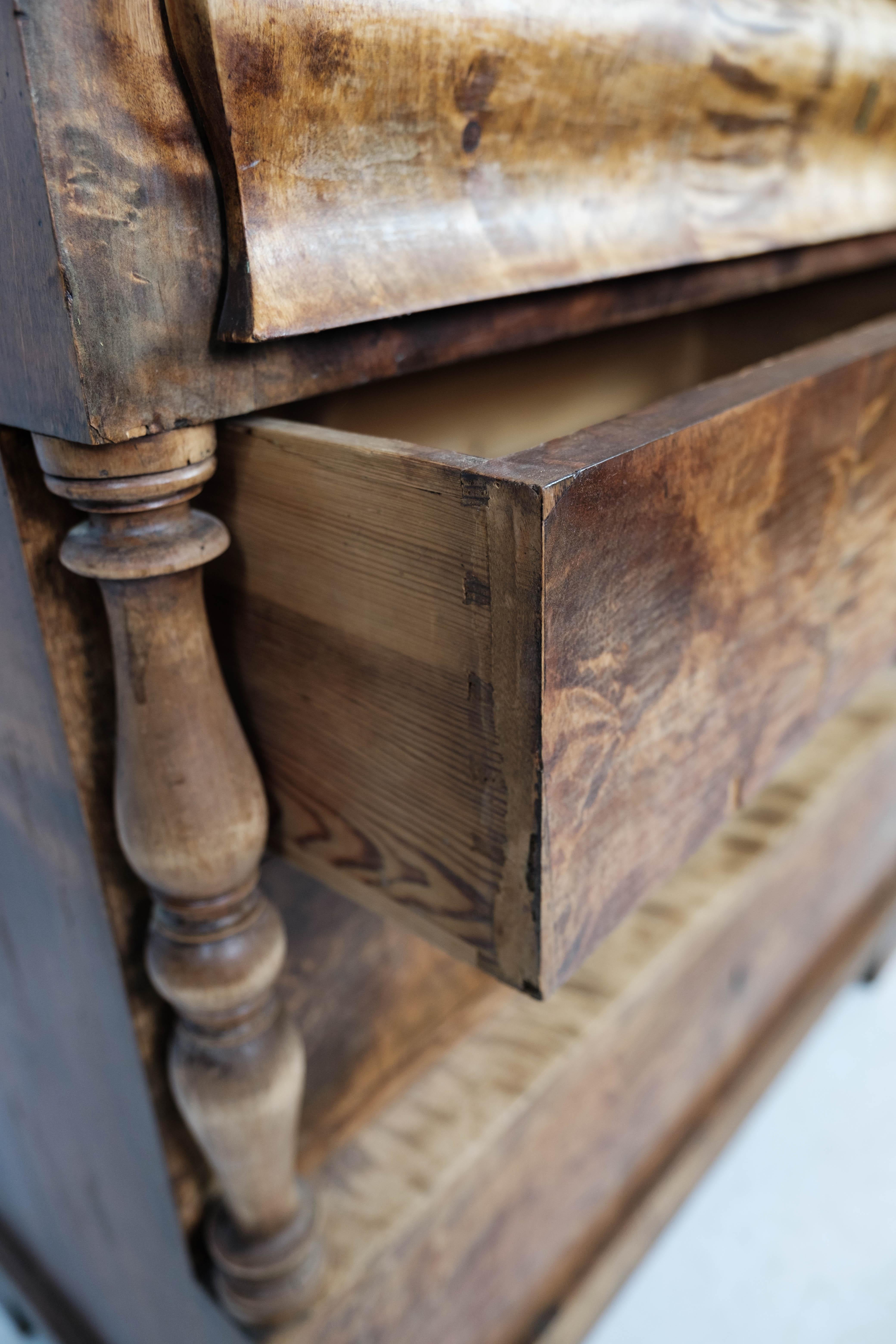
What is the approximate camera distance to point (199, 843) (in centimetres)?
41

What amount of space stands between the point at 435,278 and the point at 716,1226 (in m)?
0.90

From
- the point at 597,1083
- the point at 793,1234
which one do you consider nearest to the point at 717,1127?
the point at 793,1234

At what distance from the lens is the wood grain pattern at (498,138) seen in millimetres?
351

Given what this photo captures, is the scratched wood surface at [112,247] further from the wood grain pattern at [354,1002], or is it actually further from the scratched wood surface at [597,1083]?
the scratched wood surface at [597,1083]

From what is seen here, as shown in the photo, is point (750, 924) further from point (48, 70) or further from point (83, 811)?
point (48, 70)

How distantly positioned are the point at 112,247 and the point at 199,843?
9.0 inches

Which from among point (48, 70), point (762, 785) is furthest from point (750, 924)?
point (48, 70)

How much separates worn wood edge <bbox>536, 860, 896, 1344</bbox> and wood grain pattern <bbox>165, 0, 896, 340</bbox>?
2.46ft

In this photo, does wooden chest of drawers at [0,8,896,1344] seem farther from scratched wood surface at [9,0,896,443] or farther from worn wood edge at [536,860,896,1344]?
worn wood edge at [536,860,896,1344]

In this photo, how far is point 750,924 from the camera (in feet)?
2.89

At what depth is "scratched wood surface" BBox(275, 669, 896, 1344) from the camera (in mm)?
609

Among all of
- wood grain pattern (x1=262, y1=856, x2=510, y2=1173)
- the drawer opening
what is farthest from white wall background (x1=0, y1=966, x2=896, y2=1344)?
the drawer opening

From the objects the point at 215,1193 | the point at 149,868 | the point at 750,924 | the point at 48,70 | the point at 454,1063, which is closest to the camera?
the point at 48,70

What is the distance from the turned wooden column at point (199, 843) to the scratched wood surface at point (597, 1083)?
7 centimetres
